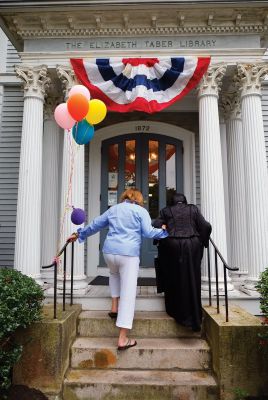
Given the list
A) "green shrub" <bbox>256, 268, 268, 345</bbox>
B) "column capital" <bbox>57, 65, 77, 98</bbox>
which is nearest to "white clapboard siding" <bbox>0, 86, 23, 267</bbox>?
"column capital" <bbox>57, 65, 77, 98</bbox>

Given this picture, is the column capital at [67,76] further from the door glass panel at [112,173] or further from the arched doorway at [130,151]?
the door glass panel at [112,173]

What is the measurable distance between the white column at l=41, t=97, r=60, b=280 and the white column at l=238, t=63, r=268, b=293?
375cm

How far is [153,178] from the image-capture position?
25.3 feet

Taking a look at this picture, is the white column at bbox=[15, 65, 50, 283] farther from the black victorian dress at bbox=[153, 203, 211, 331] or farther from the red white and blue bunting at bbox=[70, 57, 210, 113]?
the black victorian dress at bbox=[153, 203, 211, 331]

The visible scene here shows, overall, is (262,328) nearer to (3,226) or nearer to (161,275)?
(161,275)

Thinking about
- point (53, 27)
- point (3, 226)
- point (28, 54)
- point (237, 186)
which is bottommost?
point (3, 226)

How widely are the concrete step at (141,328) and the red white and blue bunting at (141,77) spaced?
3.39m

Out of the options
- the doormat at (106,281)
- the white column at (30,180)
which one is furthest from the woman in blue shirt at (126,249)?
the doormat at (106,281)

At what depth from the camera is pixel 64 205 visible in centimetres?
572

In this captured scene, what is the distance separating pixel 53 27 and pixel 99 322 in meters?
5.14

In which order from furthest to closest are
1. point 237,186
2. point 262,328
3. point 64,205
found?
point 237,186 < point 64,205 < point 262,328

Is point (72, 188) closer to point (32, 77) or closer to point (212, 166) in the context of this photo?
point (32, 77)

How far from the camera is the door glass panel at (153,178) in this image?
7609mm

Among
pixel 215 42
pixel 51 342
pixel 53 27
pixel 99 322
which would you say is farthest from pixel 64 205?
pixel 215 42
